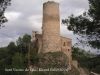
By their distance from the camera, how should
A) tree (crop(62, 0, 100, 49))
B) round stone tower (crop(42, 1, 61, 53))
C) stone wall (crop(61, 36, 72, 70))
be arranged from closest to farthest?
tree (crop(62, 0, 100, 49)), round stone tower (crop(42, 1, 61, 53)), stone wall (crop(61, 36, 72, 70))

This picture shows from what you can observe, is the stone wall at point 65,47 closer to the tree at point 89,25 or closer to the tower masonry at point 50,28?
the tower masonry at point 50,28

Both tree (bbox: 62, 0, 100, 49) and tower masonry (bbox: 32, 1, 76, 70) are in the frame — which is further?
tower masonry (bbox: 32, 1, 76, 70)

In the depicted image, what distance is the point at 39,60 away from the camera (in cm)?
2473

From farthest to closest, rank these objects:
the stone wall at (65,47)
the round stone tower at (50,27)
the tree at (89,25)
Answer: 1. the stone wall at (65,47)
2. the round stone tower at (50,27)
3. the tree at (89,25)

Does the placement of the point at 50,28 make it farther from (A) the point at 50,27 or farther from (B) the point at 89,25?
(B) the point at 89,25

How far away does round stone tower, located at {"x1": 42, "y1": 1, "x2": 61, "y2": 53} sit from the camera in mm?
25031

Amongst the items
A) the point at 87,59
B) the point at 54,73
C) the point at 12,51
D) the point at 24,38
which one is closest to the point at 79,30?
the point at 87,59

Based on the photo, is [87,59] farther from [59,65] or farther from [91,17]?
[59,65]

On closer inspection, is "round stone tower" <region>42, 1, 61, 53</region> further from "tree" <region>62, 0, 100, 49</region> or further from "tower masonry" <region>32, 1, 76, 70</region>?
"tree" <region>62, 0, 100, 49</region>

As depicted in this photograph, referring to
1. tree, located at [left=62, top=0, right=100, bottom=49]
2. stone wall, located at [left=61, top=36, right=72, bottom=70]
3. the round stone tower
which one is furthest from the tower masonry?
tree, located at [left=62, top=0, right=100, bottom=49]

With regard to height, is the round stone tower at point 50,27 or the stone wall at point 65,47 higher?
the round stone tower at point 50,27

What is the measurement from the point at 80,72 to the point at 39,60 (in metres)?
7.26

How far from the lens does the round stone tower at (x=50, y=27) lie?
25.0m

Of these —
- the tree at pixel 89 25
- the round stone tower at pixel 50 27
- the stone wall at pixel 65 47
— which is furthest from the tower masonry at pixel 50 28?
the tree at pixel 89 25
